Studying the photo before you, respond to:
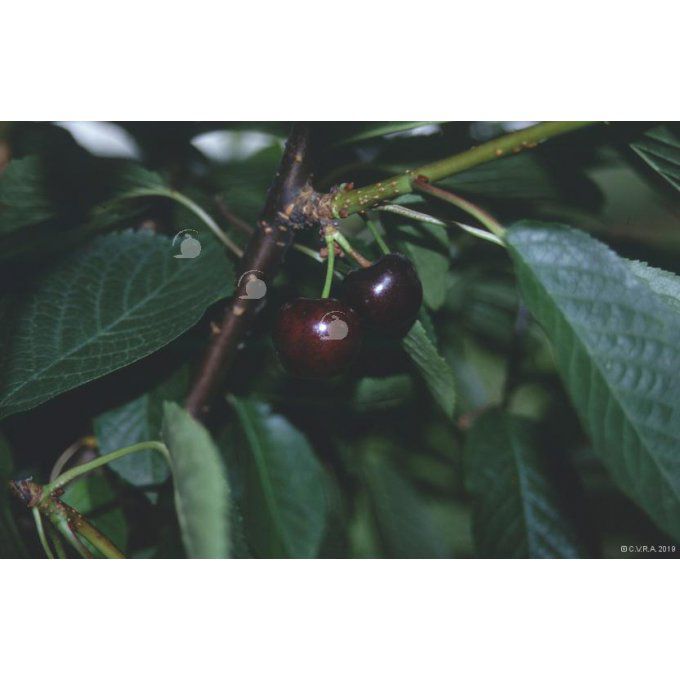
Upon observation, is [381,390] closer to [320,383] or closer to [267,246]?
[320,383]

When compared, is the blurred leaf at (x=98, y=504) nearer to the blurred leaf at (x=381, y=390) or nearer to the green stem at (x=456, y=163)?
the blurred leaf at (x=381, y=390)

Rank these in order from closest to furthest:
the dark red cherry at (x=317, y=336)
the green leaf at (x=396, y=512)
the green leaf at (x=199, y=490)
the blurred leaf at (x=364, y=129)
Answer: the green leaf at (x=199, y=490)
the dark red cherry at (x=317, y=336)
the blurred leaf at (x=364, y=129)
the green leaf at (x=396, y=512)

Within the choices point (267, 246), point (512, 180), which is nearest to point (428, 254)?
point (512, 180)

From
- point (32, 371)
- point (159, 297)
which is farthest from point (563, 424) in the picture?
point (32, 371)

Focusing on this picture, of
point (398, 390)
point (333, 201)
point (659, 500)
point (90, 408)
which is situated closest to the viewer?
point (659, 500)

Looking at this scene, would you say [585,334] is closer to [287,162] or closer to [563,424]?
[287,162]

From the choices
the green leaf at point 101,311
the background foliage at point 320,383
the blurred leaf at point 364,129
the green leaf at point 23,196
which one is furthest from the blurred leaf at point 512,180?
the green leaf at point 23,196
